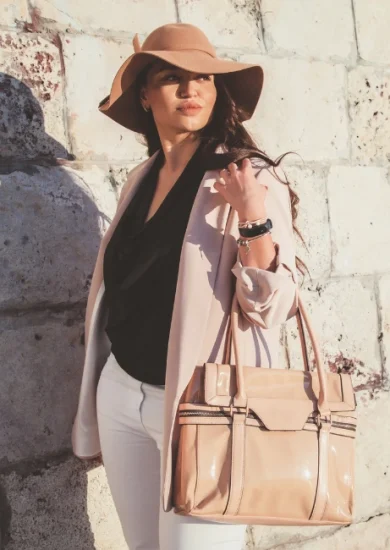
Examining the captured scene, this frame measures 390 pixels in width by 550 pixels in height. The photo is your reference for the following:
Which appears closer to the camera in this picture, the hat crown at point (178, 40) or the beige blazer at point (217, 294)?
the beige blazer at point (217, 294)

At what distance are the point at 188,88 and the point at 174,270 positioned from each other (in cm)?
49

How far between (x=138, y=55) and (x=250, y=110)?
38cm

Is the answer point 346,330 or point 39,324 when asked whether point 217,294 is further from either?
point 346,330

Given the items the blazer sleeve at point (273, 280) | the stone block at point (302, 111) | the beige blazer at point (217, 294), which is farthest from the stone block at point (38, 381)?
the stone block at point (302, 111)

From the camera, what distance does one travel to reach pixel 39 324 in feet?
8.04

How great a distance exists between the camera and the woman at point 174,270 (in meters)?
1.70

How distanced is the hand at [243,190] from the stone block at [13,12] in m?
1.12

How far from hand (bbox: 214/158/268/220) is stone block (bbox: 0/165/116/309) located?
90 centimetres

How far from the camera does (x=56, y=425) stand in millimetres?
2480

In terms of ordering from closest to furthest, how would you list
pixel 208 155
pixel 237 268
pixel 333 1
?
pixel 237 268 < pixel 208 155 < pixel 333 1

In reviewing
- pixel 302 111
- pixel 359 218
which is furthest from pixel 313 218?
pixel 302 111

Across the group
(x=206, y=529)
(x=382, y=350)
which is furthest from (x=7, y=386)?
(x=382, y=350)

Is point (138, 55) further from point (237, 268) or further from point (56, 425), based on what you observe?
point (56, 425)

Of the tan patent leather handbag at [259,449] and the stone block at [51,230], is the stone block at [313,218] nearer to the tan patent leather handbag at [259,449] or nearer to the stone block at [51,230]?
the stone block at [51,230]
